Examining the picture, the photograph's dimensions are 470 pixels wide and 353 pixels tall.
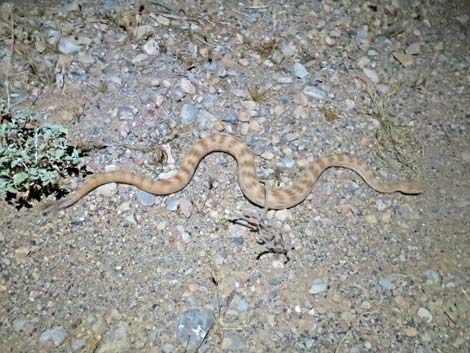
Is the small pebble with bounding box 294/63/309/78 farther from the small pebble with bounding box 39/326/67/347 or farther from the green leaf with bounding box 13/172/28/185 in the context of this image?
the small pebble with bounding box 39/326/67/347

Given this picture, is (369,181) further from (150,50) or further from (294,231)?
(150,50)

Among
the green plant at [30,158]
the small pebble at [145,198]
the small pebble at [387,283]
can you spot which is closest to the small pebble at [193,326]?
the small pebble at [145,198]

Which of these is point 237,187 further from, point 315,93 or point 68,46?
point 68,46

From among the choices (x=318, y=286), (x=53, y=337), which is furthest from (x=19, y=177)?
(x=318, y=286)

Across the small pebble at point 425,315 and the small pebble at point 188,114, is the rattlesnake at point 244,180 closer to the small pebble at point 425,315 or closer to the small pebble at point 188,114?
the small pebble at point 188,114

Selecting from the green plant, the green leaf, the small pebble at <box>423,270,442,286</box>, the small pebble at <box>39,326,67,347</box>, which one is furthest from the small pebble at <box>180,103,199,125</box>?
the small pebble at <box>423,270,442,286</box>
